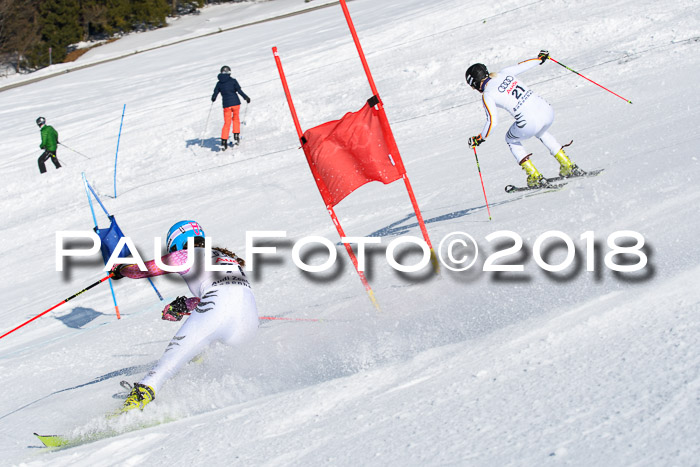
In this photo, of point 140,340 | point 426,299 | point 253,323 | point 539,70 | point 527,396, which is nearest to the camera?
point 527,396

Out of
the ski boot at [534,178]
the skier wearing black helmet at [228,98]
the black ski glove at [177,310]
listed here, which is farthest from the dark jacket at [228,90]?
the black ski glove at [177,310]

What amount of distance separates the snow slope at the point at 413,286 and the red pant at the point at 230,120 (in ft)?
1.91

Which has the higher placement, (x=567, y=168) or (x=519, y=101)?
(x=519, y=101)

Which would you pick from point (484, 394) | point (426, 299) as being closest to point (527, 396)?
point (484, 394)

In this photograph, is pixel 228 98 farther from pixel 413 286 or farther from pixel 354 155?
pixel 413 286

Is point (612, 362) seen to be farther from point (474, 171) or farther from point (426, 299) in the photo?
point (474, 171)

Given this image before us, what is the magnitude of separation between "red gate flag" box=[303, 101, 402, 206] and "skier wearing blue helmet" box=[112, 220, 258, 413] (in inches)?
45.8

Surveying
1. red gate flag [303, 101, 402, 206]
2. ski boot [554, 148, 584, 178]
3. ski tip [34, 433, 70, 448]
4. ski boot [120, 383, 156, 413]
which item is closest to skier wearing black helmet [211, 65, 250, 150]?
ski boot [554, 148, 584, 178]

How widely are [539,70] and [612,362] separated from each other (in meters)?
13.0

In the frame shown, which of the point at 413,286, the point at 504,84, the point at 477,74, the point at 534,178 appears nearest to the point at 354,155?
the point at 413,286

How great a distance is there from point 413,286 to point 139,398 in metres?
Answer: 2.53

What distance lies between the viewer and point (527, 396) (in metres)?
3.36

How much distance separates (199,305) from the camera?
5.28m

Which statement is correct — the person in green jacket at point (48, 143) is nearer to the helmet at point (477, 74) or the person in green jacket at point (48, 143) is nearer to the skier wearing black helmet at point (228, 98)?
the skier wearing black helmet at point (228, 98)
